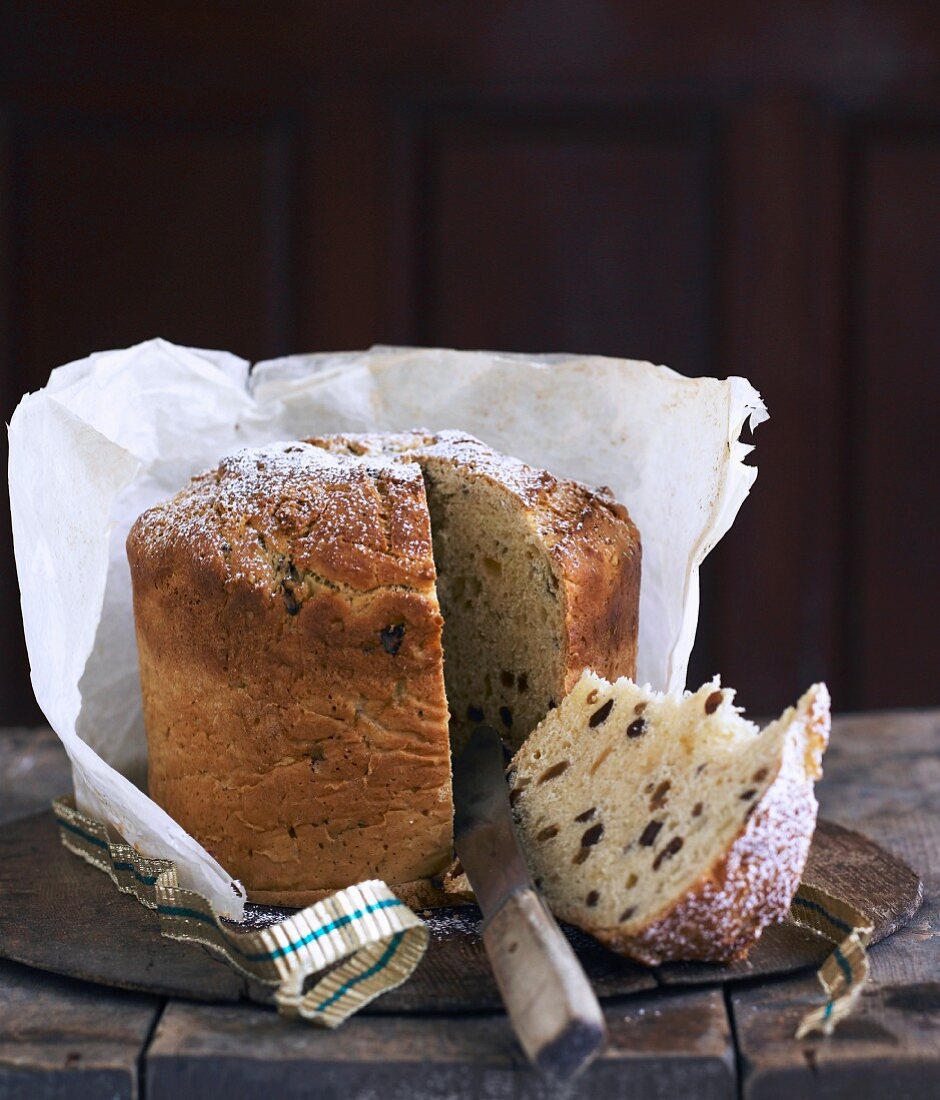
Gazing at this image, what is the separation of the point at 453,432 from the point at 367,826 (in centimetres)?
68

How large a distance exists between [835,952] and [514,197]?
298 cm

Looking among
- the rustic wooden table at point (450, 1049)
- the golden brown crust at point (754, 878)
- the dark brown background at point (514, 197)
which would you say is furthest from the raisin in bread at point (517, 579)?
the dark brown background at point (514, 197)

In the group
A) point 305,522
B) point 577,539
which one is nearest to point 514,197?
point 577,539

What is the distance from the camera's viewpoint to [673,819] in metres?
1.62

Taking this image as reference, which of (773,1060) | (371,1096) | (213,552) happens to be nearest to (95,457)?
(213,552)

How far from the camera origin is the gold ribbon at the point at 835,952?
146cm

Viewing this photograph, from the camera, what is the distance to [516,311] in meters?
4.16

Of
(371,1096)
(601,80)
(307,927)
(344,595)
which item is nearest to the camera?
(371,1096)

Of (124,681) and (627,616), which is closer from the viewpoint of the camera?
(627,616)

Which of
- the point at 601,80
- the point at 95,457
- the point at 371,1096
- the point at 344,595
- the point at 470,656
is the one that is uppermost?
the point at 601,80

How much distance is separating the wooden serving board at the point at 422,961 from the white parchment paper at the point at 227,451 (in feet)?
0.40

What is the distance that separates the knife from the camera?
132 cm

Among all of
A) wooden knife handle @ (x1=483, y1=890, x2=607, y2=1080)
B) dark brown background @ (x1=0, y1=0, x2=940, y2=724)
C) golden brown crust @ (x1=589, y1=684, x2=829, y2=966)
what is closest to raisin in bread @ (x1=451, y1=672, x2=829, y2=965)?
golden brown crust @ (x1=589, y1=684, x2=829, y2=966)

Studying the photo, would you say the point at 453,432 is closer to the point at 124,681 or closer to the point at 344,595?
the point at 344,595
